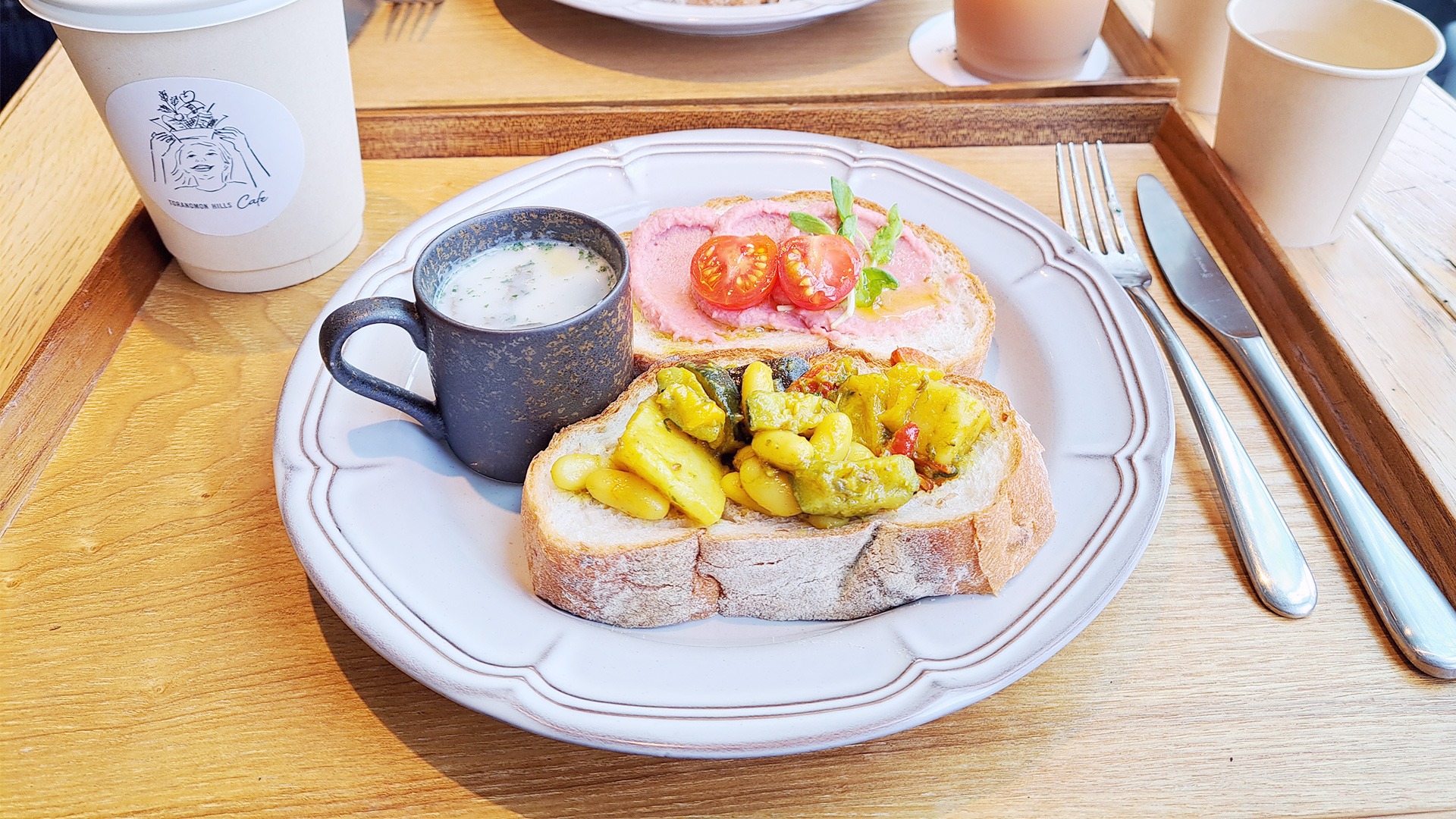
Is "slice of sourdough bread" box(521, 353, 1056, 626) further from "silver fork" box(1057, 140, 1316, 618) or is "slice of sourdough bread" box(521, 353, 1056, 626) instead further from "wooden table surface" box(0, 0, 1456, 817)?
"silver fork" box(1057, 140, 1316, 618)

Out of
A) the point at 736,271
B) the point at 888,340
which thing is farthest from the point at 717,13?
the point at 888,340

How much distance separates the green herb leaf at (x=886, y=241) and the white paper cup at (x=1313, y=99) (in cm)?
88

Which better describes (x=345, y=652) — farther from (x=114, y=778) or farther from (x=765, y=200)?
(x=765, y=200)

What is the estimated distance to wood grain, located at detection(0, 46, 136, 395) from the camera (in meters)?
1.91

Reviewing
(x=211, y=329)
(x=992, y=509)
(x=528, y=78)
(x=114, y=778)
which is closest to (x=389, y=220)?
(x=211, y=329)

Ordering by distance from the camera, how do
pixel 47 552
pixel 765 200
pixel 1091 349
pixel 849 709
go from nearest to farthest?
pixel 849 709
pixel 47 552
pixel 1091 349
pixel 765 200

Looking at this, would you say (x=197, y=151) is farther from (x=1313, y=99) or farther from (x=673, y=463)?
(x=1313, y=99)

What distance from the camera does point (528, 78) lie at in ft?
8.61

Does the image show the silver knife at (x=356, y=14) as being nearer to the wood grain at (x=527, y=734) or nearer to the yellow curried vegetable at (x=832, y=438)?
the wood grain at (x=527, y=734)

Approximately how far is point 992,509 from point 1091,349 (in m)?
0.57

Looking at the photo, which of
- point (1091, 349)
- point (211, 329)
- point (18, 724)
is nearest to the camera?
point (18, 724)

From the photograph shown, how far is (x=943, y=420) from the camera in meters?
1.40

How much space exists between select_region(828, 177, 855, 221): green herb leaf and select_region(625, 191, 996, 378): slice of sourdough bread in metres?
0.26

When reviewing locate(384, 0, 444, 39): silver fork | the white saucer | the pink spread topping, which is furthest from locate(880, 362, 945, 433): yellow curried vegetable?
locate(384, 0, 444, 39): silver fork
